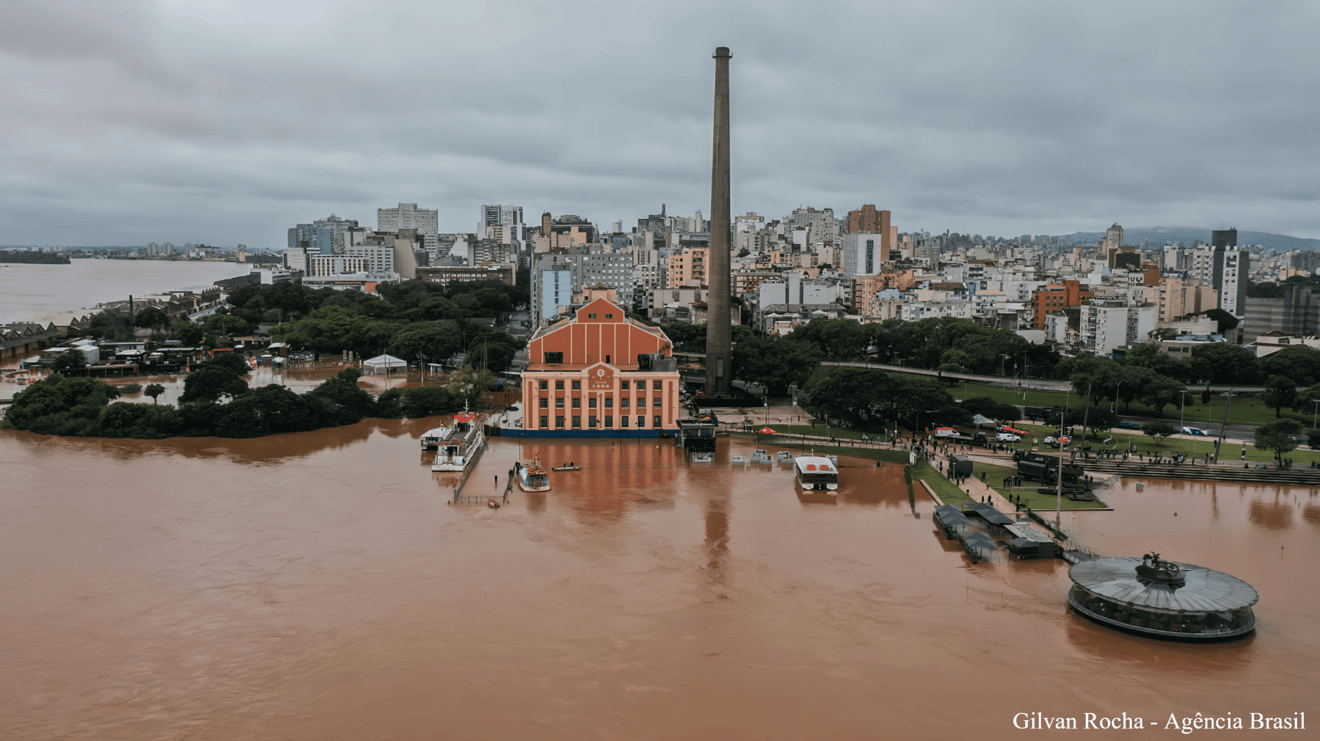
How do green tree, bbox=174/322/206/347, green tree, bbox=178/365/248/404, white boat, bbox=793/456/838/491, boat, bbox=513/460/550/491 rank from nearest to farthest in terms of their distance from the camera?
boat, bbox=513/460/550/491 < white boat, bbox=793/456/838/491 < green tree, bbox=178/365/248/404 < green tree, bbox=174/322/206/347

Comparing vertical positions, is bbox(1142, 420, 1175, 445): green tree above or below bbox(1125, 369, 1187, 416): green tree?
below

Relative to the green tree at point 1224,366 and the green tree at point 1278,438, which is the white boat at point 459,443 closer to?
the green tree at point 1278,438

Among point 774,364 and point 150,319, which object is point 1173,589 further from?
point 150,319

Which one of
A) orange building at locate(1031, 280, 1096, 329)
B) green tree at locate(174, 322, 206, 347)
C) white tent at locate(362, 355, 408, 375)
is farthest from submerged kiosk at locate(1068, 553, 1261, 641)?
green tree at locate(174, 322, 206, 347)

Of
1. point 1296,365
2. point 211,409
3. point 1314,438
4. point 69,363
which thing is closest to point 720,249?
point 211,409

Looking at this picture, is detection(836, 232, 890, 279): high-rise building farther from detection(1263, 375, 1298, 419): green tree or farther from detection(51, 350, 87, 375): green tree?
detection(51, 350, 87, 375): green tree

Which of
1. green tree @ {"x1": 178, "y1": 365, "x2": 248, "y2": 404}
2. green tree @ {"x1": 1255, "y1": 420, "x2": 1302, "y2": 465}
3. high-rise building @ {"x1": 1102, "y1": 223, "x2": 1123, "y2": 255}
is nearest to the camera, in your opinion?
green tree @ {"x1": 1255, "y1": 420, "x2": 1302, "y2": 465}

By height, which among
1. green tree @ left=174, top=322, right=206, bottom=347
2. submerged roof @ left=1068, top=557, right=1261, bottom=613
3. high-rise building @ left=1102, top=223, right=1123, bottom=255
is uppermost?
high-rise building @ left=1102, top=223, right=1123, bottom=255

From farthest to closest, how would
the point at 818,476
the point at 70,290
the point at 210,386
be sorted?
1. the point at 70,290
2. the point at 210,386
3. the point at 818,476
